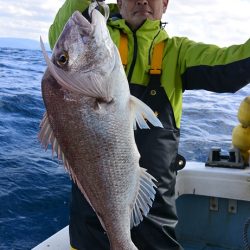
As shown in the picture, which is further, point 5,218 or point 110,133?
point 5,218

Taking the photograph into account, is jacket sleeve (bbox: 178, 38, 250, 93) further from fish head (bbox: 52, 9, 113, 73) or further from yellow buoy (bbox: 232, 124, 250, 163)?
yellow buoy (bbox: 232, 124, 250, 163)

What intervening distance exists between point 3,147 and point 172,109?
250 inches

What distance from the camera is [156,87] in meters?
2.63

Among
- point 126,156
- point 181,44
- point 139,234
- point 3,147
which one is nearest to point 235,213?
point 139,234

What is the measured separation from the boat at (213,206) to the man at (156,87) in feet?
4.93

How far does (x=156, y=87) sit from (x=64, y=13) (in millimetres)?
712

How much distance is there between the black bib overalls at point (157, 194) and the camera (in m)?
2.59

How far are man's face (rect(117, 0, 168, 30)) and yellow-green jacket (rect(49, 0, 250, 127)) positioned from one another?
0.16ft

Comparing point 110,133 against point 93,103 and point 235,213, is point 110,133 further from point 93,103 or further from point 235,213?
point 235,213

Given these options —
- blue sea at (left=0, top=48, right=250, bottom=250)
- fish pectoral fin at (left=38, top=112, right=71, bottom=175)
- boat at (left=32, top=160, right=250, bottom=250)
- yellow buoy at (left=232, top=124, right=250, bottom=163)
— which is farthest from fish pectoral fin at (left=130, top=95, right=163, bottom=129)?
blue sea at (left=0, top=48, right=250, bottom=250)

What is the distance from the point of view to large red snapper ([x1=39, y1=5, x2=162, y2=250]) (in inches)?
76.9

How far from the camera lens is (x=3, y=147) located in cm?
841

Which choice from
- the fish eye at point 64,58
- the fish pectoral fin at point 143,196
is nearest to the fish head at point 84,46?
the fish eye at point 64,58

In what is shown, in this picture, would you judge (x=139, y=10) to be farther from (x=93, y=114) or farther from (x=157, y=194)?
(x=157, y=194)
